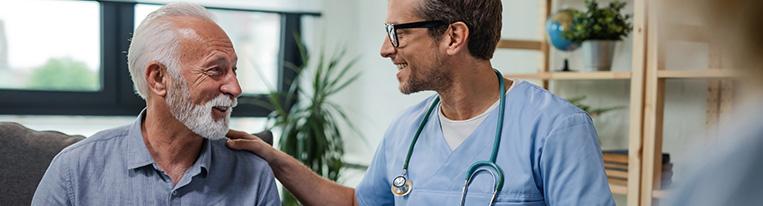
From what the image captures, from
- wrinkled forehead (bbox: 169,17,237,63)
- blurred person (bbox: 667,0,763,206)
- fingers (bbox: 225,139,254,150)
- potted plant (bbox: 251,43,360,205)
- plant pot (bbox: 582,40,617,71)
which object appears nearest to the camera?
blurred person (bbox: 667,0,763,206)

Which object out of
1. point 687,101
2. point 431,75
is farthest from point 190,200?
point 687,101

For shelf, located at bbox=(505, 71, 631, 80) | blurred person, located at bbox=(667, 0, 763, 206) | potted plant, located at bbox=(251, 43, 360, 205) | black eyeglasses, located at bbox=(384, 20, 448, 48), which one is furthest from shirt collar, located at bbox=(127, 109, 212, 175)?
potted plant, located at bbox=(251, 43, 360, 205)

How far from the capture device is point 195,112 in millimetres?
1761

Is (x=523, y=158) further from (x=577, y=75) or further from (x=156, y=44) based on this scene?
(x=577, y=75)

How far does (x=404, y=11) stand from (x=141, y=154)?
1.90ft

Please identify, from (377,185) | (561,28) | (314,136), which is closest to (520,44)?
(561,28)

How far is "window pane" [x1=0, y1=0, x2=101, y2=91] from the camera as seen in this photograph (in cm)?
383

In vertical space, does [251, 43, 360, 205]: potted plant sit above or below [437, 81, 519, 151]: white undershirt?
below

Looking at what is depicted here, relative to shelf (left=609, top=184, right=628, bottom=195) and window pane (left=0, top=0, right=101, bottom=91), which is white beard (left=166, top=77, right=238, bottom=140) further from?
window pane (left=0, top=0, right=101, bottom=91)

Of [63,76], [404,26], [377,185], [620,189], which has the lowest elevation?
[620,189]

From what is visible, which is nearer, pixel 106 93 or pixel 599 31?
pixel 599 31

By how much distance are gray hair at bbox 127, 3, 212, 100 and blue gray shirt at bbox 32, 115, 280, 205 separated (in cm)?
13

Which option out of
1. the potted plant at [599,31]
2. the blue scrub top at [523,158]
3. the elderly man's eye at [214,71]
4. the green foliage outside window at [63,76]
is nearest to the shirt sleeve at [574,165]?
the blue scrub top at [523,158]

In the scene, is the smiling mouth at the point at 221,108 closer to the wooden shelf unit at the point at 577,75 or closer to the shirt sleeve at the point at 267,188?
the shirt sleeve at the point at 267,188
